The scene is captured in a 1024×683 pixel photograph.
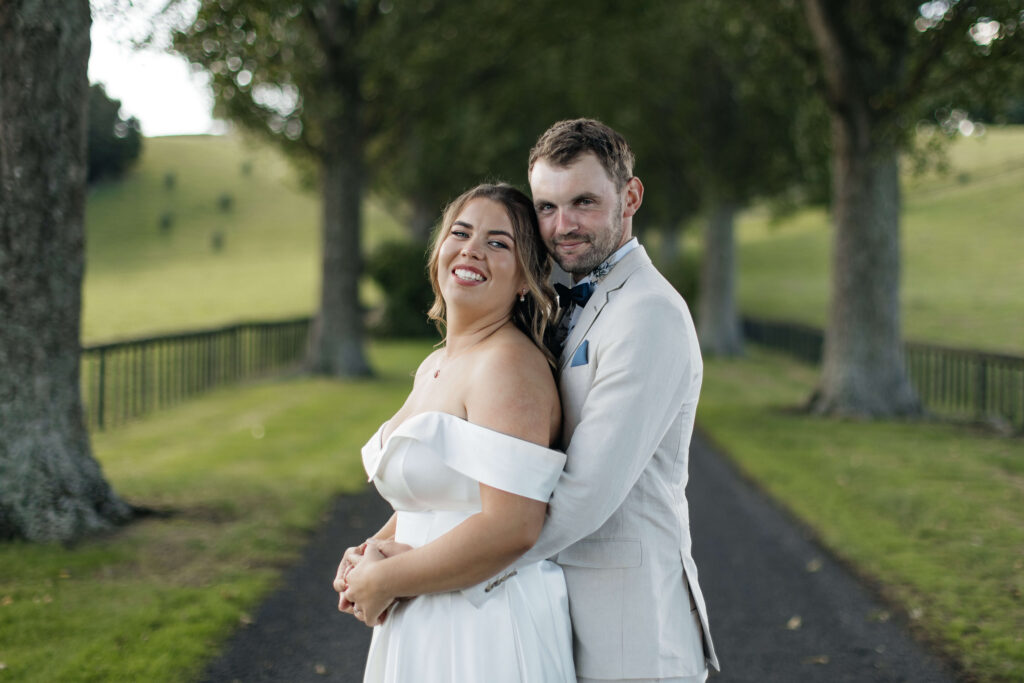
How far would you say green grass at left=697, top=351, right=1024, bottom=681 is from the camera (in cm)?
576

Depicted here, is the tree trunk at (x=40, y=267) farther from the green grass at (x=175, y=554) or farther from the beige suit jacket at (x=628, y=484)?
the beige suit jacket at (x=628, y=484)

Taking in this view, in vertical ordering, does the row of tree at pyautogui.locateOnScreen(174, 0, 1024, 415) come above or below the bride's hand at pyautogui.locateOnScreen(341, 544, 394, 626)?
above

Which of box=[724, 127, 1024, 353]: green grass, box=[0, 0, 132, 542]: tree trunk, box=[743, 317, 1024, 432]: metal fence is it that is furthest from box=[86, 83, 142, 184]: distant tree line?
box=[724, 127, 1024, 353]: green grass

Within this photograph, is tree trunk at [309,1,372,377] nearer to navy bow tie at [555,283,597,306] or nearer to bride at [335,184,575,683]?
Answer: navy bow tie at [555,283,597,306]

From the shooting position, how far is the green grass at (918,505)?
5.76 m

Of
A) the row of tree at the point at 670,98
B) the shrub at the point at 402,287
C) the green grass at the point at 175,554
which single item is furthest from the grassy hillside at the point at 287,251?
the green grass at the point at 175,554

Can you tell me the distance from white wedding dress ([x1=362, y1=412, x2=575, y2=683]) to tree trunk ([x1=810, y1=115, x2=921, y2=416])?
12.5 m

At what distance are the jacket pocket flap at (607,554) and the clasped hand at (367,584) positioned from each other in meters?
0.50

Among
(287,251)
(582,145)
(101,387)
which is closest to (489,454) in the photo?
Answer: (582,145)

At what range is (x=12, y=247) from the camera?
6.82 m

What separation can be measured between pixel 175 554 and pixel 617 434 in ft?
17.9

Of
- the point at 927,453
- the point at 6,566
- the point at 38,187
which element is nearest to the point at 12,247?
the point at 38,187

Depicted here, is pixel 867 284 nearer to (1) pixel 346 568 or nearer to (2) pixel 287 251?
(1) pixel 346 568

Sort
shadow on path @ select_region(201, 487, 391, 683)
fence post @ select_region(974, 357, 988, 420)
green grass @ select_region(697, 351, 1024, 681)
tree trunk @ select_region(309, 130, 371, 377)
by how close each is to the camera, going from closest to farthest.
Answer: shadow on path @ select_region(201, 487, 391, 683) < green grass @ select_region(697, 351, 1024, 681) < fence post @ select_region(974, 357, 988, 420) < tree trunk @ select_region(309, 130, 371, 377)
